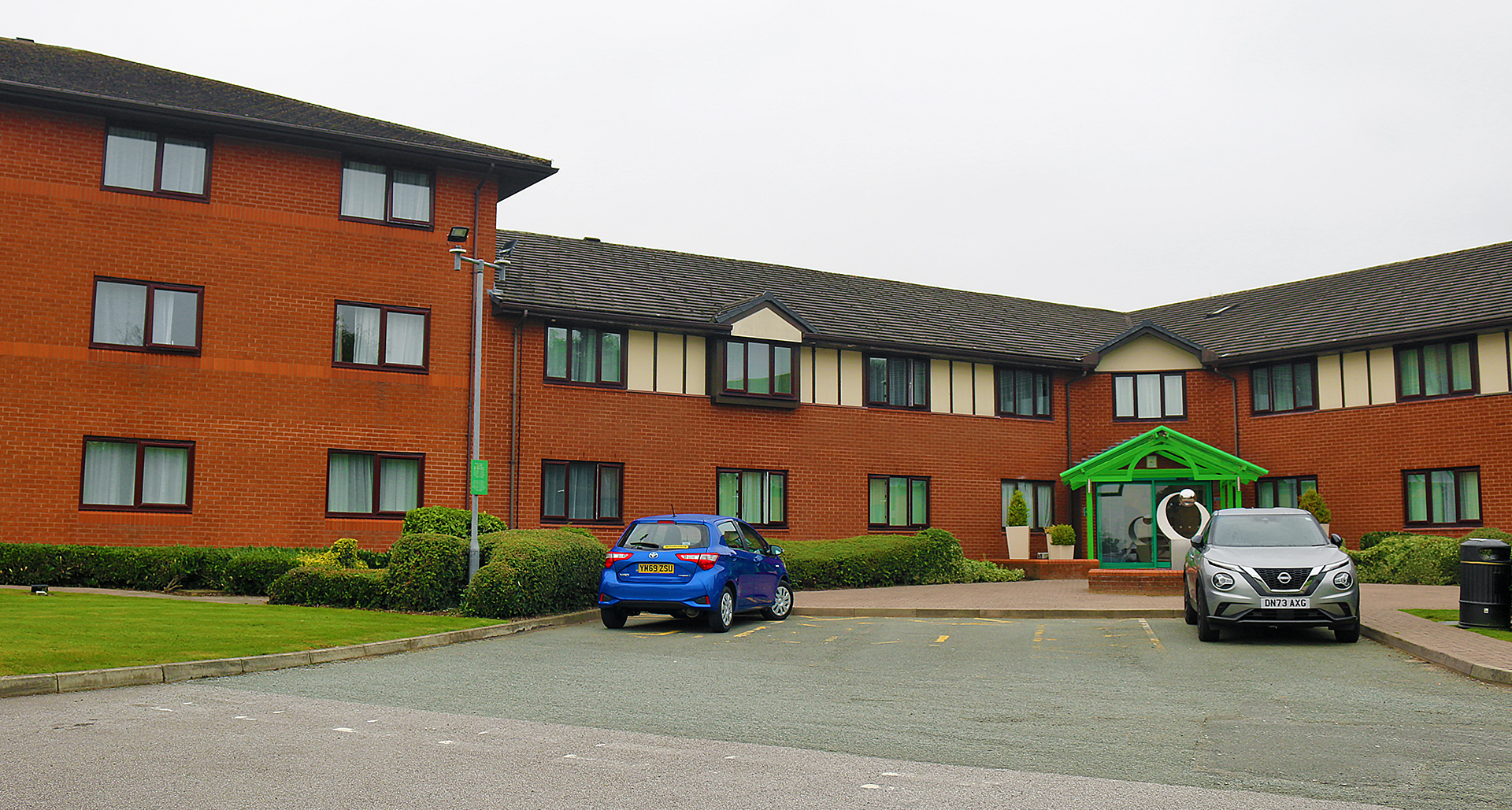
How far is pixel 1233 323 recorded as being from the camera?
32812 millimetres

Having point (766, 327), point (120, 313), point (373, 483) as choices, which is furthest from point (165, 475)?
point (766, 327)

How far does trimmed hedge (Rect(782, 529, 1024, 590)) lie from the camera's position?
2428 centimetres

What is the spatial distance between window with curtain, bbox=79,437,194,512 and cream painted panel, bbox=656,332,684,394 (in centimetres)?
938

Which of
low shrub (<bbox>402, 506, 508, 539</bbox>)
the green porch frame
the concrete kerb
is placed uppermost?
the green porch frame

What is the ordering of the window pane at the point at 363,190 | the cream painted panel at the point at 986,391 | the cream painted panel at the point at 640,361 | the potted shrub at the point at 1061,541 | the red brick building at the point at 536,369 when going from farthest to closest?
the cream painted panel at the point at 986,391 < the potted shrub at the point at 1061,541 < the cream painted panel at the point at 640,361 < the window pane at the point at 363,190 < the red brick building at the point at 536,369

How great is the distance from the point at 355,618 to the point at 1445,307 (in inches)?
947

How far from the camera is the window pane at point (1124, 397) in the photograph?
106 feet

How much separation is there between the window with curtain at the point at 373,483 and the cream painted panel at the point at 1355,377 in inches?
829

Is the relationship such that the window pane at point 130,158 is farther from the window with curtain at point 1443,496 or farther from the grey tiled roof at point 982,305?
the window with curtain at point 1443,496

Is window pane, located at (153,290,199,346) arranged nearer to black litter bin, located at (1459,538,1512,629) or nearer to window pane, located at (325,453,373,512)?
window pane, located at (325,453,373,512)

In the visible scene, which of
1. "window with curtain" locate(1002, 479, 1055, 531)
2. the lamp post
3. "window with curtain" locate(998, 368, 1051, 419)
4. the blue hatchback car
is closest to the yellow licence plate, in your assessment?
the blue hatchback car

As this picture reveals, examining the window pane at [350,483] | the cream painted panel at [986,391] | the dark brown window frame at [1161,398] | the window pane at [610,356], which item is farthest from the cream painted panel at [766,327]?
the dark brown window frame at [1161,398]

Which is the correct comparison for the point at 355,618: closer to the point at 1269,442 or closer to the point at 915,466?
the point at 915,466

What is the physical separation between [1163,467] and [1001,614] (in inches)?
484
